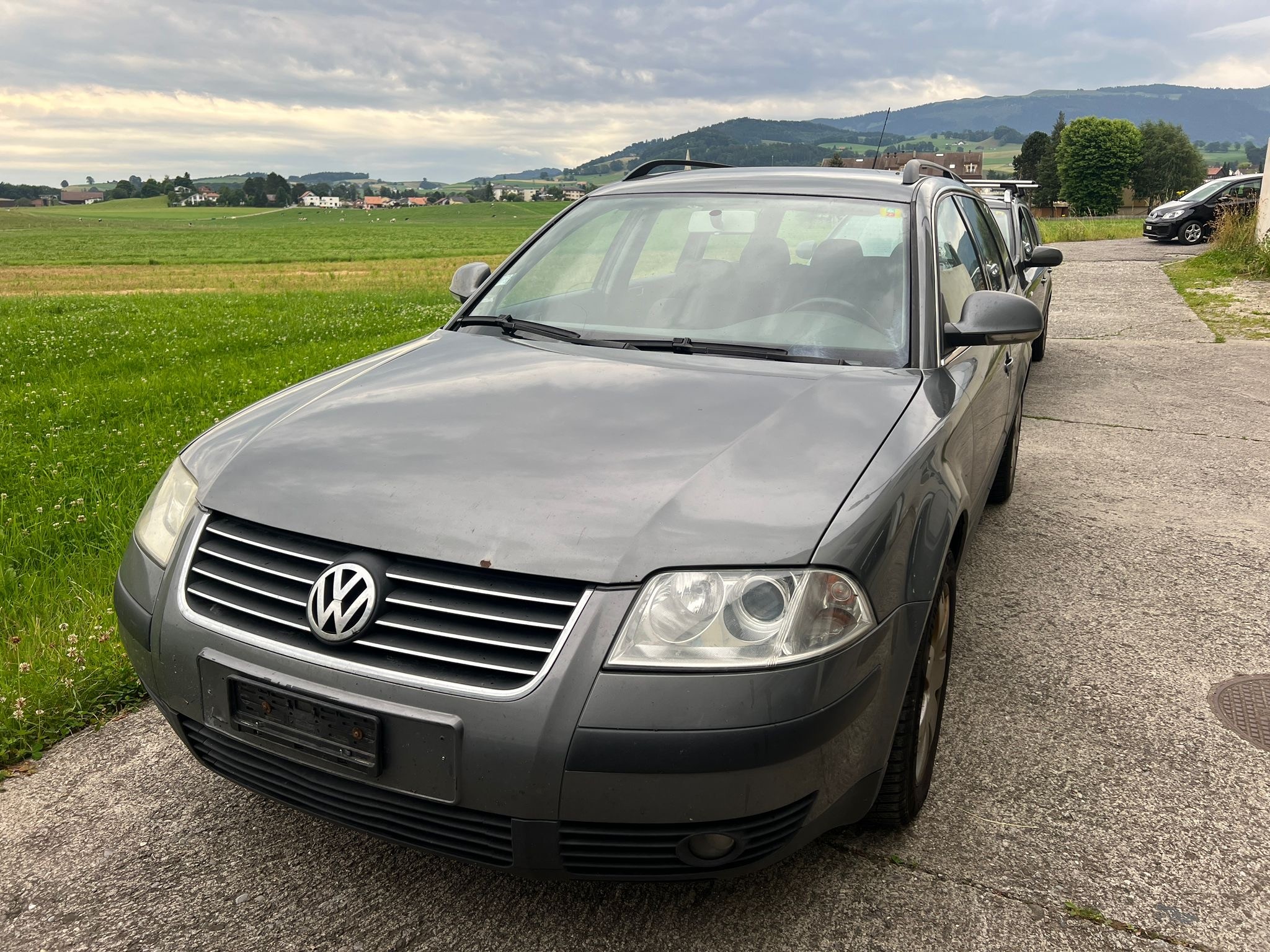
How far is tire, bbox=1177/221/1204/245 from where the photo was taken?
85.4 ft

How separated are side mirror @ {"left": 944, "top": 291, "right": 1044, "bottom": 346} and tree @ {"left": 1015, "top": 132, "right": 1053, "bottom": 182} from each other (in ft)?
404

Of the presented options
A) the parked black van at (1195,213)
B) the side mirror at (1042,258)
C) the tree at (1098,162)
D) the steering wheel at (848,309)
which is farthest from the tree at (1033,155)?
the steering wheel at (848,309)

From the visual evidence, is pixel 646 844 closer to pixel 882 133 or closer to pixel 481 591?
pixel 481 591

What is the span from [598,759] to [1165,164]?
121483 millimetres

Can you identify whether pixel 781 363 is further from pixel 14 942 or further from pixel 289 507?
pixel 14 942

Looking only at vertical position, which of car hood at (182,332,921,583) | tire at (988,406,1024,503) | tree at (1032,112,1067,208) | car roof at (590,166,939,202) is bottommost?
tire at (988,406,1024,503)

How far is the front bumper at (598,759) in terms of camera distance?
177 centimetres

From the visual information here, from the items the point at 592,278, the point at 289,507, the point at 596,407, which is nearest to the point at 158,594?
the point at 289,507

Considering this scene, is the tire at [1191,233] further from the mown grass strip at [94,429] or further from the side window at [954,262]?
the side window at [954,262]

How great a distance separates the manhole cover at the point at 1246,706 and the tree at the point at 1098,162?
103729mm

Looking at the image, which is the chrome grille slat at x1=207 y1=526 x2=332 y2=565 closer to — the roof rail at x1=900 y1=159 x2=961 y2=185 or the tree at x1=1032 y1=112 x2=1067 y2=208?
the roof rail at x1=900 y1=159 x2=961 y2=185

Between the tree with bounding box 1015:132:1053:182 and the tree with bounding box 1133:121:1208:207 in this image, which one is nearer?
the tree with bounding box 1133:121:1208:207

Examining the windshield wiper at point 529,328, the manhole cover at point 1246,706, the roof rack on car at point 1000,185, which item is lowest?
the manhole cover at point 1246,706

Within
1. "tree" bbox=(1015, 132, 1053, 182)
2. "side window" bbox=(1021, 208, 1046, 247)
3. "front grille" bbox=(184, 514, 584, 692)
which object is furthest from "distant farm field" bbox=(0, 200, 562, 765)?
"tree" bbox=(1015, 132, 1053, 182)
